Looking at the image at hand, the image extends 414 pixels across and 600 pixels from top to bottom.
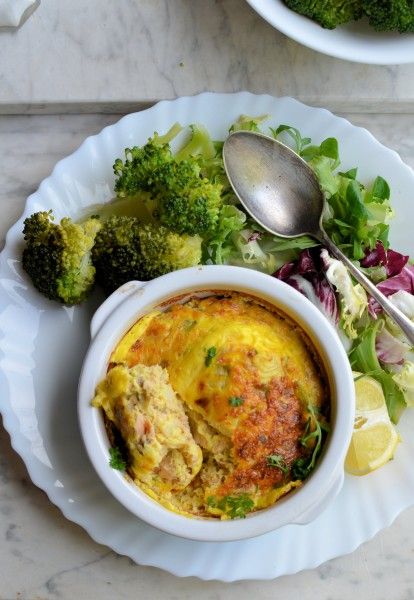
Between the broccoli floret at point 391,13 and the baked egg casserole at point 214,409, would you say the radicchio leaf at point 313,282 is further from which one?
the broccoli floret at point 391,13

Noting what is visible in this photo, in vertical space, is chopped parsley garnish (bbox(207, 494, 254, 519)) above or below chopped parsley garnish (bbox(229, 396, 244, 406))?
below

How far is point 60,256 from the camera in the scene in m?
2.36

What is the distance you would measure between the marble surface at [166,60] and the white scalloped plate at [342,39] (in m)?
0.21

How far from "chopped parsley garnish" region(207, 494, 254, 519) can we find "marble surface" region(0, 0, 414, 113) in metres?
1.33

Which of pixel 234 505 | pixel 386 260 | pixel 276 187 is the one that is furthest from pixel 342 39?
pixel 234 505

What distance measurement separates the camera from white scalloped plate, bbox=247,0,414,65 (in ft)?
8.36

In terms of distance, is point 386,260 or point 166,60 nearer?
point 386,260

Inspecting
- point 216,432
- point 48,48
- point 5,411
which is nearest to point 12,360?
point 5,411

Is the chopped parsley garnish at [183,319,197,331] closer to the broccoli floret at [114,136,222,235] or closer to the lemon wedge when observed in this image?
the broccoli floret at [114,136,222,235]

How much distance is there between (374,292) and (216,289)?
0.49 meters

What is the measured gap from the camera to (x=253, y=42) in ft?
9.18

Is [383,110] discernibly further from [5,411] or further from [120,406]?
[5,411]

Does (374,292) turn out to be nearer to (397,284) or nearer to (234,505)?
(397,284)

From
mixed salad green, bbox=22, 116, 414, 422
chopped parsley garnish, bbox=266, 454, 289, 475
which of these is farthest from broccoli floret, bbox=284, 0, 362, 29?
chopped parsley garnish, bbox=266, 454, 289, 475
